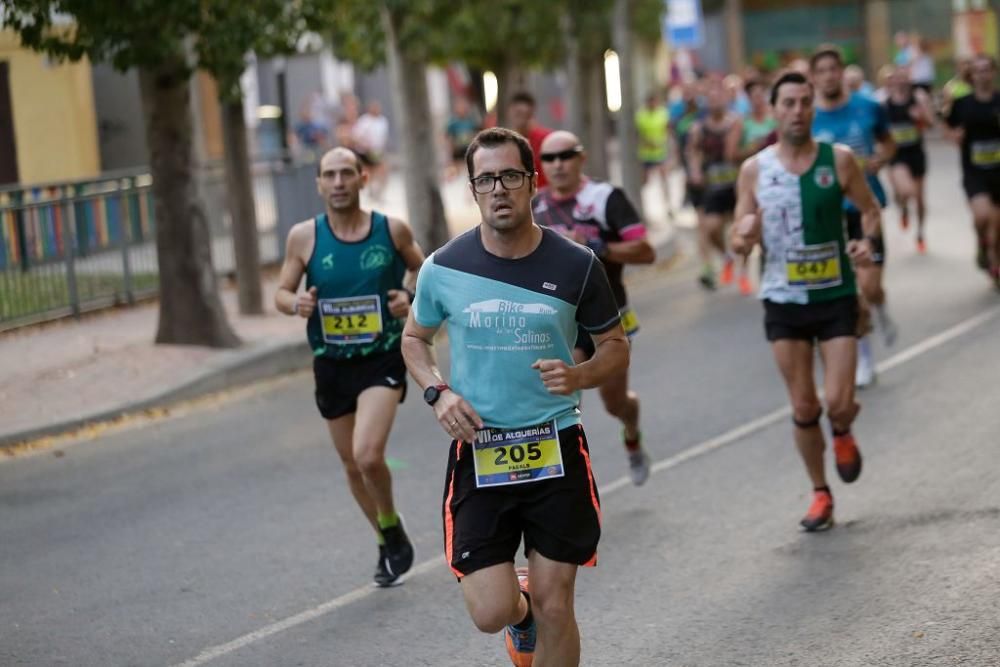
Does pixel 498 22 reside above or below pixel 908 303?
above

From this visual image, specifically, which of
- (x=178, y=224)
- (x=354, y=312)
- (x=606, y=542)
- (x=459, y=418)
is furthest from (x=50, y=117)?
(x=459, y=418)

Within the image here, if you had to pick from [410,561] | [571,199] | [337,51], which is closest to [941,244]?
[337,51]

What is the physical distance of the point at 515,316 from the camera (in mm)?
5371

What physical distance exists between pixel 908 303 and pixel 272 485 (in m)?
7.49

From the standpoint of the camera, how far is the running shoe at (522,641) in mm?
5562

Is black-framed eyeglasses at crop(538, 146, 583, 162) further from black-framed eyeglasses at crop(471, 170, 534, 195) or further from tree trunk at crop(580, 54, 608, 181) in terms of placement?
tree trunk at crop(580, 54, 608, 181)

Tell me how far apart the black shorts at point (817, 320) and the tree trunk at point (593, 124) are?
54.2ft

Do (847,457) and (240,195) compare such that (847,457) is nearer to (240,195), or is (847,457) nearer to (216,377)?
(216,377)

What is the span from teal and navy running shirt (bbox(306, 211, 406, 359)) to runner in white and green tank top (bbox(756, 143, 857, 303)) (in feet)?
6.00

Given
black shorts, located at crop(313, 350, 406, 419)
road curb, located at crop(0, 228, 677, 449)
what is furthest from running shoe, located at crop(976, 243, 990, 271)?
black shorts, located at crop(313, 350, 406, 419)

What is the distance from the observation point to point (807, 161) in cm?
800

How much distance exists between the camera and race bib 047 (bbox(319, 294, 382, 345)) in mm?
7676

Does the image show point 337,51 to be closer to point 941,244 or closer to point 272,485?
point 941,244

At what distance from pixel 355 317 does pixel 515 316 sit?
241cm
